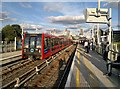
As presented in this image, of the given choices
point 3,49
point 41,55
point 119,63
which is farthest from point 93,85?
point 3,49

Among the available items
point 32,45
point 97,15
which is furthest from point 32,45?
point 97,15

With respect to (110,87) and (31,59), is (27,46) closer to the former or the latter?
(31,59)

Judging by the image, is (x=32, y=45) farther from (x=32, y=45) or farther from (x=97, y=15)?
(x=97, y=15)

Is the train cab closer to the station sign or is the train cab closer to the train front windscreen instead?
the train front windscreen

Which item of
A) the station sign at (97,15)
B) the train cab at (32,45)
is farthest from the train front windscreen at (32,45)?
the station sign at (97,15)

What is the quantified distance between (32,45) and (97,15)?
23.9ft

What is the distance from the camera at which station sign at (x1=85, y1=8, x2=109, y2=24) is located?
17.2 metres

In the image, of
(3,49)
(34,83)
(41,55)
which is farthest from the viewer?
(3,49)

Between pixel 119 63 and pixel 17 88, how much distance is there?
17.1 ft

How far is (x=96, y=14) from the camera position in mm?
18000

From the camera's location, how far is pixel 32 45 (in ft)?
72.4

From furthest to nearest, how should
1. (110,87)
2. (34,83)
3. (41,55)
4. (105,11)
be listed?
(41,55), (105,11), (34,83), (110,87)

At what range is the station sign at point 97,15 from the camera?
1716 cm

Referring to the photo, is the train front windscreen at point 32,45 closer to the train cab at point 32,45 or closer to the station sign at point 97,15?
the train cab at point 32,45
